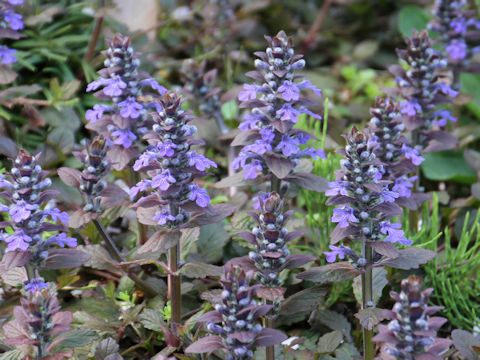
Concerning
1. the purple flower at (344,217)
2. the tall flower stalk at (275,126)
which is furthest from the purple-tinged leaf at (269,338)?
the purple flower at (344,217)

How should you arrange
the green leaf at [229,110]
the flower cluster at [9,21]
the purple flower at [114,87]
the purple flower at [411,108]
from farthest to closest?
the green leaf at [229,110]
the flower cluster at [9,21]
the purple flower at [411,108]
the purple flower at [114,87]

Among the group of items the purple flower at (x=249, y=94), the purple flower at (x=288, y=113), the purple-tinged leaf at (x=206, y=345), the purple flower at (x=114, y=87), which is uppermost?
the purple flower at (x=114, y=87)

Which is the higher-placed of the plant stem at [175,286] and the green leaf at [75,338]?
the plant stem at [175,286]

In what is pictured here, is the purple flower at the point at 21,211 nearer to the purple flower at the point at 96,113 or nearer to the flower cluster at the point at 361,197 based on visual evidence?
the purple flower at the point at 96,113

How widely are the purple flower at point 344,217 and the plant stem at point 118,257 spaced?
0.82 metres

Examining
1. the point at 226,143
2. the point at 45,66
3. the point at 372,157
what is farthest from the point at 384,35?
the point at 372,157

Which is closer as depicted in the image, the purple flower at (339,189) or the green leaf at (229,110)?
the purple flower at (339,189)

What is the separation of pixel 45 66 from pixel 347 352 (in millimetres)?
2353

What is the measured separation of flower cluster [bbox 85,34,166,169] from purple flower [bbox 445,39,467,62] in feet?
5.46

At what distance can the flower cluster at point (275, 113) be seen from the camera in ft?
6.93

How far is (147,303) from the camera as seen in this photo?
235 centimetres

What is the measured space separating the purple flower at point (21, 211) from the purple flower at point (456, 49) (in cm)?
225

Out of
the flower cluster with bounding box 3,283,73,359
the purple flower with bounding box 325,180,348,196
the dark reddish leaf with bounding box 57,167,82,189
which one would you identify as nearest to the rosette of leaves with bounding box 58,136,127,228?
the dark reddish leaf with bounding box 57,167,82,189

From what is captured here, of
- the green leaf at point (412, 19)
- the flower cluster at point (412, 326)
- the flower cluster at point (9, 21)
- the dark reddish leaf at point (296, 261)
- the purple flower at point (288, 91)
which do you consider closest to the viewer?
the flower cluster at point (412, 326)
